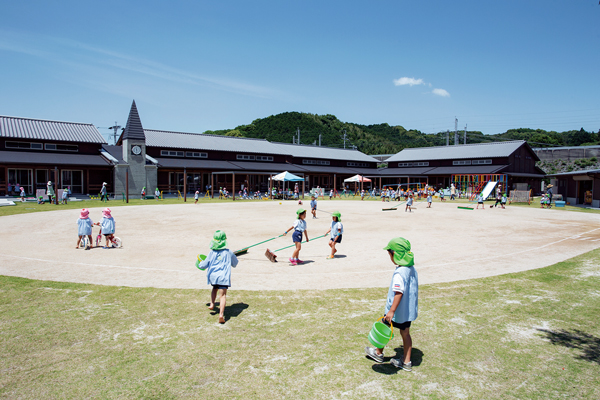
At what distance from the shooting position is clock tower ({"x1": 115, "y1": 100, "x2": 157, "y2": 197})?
37.8 m

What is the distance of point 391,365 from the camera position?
16.1 ft

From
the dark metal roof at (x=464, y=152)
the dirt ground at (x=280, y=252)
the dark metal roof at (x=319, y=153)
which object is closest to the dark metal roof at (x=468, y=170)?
the dark metal roof at (x=464, y=152)

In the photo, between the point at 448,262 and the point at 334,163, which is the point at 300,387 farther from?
the point at 334,163

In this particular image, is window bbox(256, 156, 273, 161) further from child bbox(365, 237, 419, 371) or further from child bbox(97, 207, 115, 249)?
child bbox(365, 237, 419, 371)

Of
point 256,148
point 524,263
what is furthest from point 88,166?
point 524,263

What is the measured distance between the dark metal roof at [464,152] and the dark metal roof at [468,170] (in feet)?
6.08

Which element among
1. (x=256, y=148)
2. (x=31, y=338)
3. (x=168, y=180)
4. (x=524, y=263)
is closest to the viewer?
(x=31, y=338)

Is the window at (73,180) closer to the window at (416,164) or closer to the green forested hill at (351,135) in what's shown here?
the window at (416,164)

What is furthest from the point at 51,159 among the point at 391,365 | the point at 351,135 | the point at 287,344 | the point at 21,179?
the point at 351,135

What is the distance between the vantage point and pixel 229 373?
460 centimetres

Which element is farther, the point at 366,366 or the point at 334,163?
the point at 334,163

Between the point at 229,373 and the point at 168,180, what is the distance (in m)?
41.8

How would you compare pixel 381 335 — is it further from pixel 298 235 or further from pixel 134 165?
pixel 134 165

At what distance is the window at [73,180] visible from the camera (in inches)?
1439
